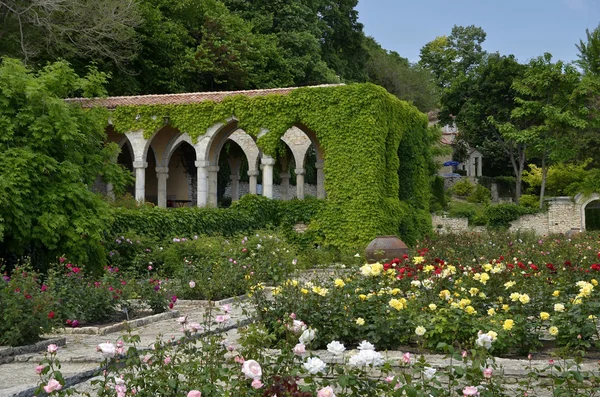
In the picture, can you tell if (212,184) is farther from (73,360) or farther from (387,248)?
(73,360)

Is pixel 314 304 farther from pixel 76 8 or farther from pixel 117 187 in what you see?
pixel 76 8

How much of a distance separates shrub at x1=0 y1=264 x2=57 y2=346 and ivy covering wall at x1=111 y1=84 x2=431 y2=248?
13.9m

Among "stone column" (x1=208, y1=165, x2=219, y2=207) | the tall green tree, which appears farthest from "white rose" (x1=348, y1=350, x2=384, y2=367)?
the tall green tree

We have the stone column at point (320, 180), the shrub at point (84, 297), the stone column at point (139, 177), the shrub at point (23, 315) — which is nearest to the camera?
→ the shrub at point (23, 315)

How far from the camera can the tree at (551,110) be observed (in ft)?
116

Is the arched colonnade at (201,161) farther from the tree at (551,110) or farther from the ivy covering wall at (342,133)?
the tree at (551,110)

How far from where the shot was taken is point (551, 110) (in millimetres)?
35188

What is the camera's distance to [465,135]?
144ft

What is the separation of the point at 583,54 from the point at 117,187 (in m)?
41.4

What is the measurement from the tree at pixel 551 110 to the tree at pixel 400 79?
13.8 meters

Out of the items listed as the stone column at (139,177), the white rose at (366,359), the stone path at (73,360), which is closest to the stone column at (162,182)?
the stone column at (139,177)

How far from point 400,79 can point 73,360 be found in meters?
45.8

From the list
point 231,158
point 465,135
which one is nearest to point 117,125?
point 231,158

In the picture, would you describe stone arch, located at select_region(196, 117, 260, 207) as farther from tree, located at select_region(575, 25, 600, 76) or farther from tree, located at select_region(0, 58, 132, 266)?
tree, located at select_region(575, 25, 600, 76)
